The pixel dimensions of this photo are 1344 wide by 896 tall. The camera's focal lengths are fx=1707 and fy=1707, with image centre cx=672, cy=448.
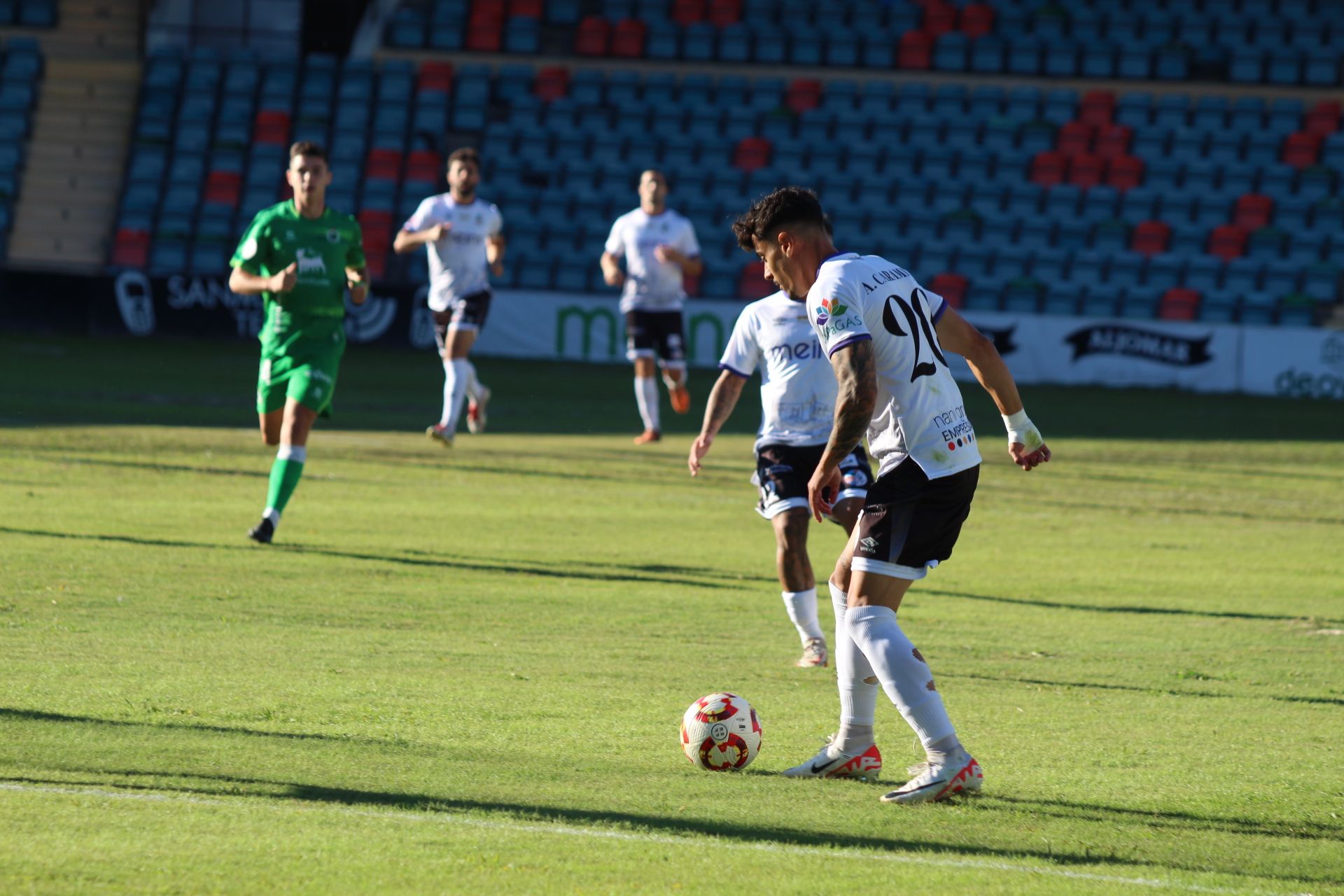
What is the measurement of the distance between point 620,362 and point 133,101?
44.8 ft

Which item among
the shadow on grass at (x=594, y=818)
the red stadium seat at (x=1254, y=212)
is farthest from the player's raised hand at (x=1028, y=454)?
the red stadium seat at (x=1254, y=212)

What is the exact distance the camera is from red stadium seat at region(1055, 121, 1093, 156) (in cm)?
3228

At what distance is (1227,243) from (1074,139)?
3.89 meters

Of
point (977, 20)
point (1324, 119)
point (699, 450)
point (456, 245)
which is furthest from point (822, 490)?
point (977, 20)

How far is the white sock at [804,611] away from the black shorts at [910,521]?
91.8 inches

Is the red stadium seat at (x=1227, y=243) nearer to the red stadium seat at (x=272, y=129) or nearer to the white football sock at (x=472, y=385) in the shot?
the white football sock at (x=472, y=385)

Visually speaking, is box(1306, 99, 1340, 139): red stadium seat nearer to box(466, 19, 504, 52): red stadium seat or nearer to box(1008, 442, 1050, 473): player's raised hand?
box(466, 19, 504, 52): red stadium seat

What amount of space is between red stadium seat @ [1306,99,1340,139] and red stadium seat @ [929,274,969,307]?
7.83 metres

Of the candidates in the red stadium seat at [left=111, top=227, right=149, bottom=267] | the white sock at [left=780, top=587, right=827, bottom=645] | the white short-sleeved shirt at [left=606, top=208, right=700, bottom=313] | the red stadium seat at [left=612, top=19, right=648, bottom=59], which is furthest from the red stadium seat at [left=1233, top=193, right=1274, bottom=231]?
the white sock at [left=780, top=587, right=827, bottom=645]

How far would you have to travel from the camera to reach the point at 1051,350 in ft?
89.8

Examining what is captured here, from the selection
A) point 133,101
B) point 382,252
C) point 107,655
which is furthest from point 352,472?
point 133,101

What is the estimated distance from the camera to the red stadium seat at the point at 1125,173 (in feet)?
103

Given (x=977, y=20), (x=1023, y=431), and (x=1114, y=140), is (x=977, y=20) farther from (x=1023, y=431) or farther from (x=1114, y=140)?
(x=1023, y=431)

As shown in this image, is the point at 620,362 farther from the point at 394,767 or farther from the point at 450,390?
the point at 394,767
